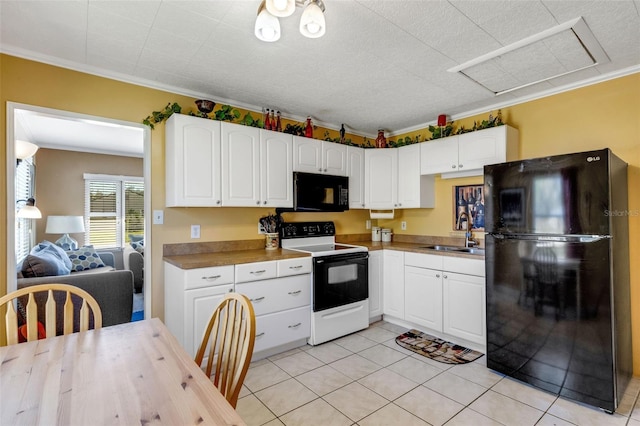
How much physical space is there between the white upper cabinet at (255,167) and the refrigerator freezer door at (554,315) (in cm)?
189

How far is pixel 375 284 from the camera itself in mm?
3543

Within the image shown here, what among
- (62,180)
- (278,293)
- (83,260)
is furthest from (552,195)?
(62,180)

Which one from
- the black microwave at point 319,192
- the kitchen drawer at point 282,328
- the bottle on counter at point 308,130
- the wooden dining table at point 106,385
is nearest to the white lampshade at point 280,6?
the wooden dining table at point 106,385

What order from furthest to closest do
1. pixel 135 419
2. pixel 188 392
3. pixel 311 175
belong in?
pixel 311 175, pixel 188 392, pixel 135 419

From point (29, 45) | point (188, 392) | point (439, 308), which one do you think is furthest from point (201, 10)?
point (439, 308)

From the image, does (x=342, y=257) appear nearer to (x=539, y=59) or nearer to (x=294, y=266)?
(x=294, y=266)

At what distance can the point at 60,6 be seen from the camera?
1.71 meters

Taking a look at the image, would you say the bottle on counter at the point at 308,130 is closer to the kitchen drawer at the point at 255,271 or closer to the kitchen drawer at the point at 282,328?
the kitchen drawer at the point at 255,271

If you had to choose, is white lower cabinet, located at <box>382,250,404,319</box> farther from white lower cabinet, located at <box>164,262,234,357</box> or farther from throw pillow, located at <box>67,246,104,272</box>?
throw pillow, located at <box>67,246,104,272</box>

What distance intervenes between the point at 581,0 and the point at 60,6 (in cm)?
275

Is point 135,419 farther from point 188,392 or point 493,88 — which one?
point 493,88

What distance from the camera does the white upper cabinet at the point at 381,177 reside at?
12.7 feet

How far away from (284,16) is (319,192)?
2.15 metres

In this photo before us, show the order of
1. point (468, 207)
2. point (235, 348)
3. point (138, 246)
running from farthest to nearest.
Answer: point (138, 246) < point (468, 207) < point (235, 348)
